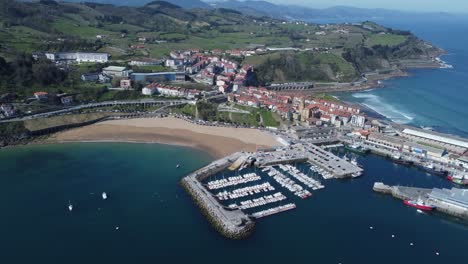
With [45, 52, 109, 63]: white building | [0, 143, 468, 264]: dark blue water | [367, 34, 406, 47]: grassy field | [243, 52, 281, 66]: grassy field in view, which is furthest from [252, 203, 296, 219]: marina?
[367, 34, 406, 47]: grassy field

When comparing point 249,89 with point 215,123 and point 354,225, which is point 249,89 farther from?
point 354,225

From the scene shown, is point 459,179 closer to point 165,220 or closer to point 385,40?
point 165,220

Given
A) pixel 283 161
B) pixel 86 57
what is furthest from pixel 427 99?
pixel 86 57

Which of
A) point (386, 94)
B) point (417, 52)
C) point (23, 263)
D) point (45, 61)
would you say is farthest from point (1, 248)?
point (417, 52)

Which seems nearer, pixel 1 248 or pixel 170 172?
pixel 1 248

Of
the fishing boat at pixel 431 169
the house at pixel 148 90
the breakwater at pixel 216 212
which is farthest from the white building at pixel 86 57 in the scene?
the fishing boat at pixel 431 169
